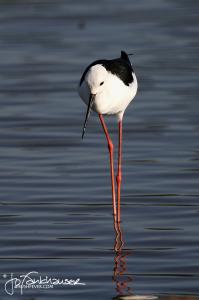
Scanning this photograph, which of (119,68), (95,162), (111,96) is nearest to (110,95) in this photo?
(111,96)

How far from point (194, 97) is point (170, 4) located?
676cm

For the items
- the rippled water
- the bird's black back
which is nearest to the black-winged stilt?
the bird's black back

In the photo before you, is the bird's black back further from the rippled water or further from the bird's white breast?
the rippled water

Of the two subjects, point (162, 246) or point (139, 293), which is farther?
point (162, 246)

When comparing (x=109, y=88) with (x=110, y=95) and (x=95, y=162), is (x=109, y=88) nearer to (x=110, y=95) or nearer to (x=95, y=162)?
(x=110, y=95)

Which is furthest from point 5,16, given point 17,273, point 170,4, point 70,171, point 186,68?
point 17,273

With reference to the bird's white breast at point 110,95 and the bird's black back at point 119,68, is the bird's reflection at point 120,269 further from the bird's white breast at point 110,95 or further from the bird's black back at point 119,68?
the bird's black back at point 119,68

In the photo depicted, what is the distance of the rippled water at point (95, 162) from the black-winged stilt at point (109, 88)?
0.37 m

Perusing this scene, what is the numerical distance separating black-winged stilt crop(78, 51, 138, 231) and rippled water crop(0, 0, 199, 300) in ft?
1.23

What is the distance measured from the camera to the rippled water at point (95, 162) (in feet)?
26.0

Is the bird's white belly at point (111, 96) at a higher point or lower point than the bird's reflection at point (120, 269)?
higher

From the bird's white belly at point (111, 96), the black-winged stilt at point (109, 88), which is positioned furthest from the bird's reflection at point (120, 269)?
the bird's white belly at point (111, 96)

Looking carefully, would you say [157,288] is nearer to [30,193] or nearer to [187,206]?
[187,206]

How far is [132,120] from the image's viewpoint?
12.4 meters
